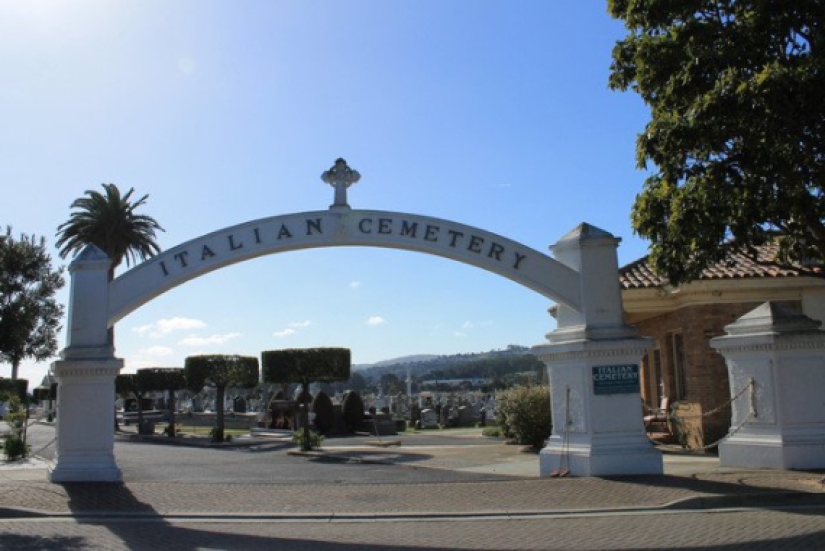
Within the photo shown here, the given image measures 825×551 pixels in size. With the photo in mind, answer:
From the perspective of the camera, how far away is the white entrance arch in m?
13.1

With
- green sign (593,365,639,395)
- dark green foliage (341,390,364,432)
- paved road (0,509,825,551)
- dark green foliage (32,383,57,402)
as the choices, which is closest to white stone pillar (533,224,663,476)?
green sign (593,365,639,395)

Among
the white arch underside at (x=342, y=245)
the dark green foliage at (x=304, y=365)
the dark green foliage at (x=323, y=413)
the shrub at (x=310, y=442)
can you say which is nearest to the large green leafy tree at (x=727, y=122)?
the white arch underside at (x=342, y=245)

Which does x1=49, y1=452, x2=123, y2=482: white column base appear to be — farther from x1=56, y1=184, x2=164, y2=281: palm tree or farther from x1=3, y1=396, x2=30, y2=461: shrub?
x1=56, y1=184, x2=164, y2=281: palm tree

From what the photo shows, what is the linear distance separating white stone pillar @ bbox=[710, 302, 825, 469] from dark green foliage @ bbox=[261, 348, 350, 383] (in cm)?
1428

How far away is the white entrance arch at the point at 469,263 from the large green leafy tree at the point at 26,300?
340 inches

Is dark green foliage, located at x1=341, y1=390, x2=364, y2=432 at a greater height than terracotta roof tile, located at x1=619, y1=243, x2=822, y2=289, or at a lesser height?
lesser

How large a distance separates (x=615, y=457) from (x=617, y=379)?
1267 millimetres

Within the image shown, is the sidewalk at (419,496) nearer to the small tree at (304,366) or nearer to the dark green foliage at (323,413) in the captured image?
the small tree at (304,366)

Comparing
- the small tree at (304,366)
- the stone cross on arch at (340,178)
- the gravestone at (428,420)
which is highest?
the stone cross on arch at (340,178)

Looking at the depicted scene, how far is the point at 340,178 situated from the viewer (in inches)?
564

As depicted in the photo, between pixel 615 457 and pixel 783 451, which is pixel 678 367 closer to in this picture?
pixel 783 451

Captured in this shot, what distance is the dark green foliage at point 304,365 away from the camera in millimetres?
25938

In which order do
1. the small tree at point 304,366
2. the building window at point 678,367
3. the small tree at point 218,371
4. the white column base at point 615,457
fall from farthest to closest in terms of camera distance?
1. the small tree at point 218,371
2. the small tree at point 304,366
3. the building window at point 678,367
4. the white column base at point 615,457

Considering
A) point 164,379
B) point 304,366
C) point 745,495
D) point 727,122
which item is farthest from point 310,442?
point 164,379
